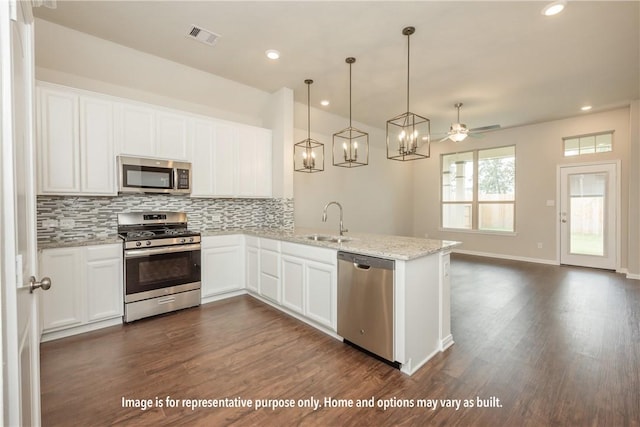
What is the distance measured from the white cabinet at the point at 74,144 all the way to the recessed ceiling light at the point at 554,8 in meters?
4.28

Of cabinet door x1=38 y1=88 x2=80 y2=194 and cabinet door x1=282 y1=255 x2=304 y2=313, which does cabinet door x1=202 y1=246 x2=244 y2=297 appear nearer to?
cabinet door x1=282 y1=255 x2=304 y2=313

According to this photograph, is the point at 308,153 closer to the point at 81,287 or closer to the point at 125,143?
the point at 125,143

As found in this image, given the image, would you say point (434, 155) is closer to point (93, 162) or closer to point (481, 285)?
point (481, 285)

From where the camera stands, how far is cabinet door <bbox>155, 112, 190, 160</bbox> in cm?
336

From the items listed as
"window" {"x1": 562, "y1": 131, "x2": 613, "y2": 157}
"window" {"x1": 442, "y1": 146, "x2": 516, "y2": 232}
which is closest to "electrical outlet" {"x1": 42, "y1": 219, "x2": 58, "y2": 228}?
"window" {"x1": 442, "y1": 146, "x2": 516, "y2": 232}

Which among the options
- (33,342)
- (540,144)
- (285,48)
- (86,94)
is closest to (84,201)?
(86,94)

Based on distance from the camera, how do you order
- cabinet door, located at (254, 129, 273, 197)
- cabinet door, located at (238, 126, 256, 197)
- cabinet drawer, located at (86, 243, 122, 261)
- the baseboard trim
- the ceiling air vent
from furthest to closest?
the baseboard trim → cabinet door, located at (254, 129, 273, 197) → cabinet door, located at (238, 126, 256, 197) → the ceiling air vent → cabinet drawer, located at (86, 243, 122, 261)

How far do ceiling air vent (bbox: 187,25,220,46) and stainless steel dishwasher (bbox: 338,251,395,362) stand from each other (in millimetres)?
2626

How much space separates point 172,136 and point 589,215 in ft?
24.6

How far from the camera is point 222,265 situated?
148 inches

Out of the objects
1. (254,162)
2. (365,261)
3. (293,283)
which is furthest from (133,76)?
(365,261)

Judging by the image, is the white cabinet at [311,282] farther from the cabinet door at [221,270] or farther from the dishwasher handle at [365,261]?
the cabinet door at [221,270]

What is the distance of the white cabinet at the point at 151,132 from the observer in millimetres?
3104

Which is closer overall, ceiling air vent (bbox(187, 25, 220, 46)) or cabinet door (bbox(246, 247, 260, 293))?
ceiling air vent (bbox(187, 25, 220, 46))
